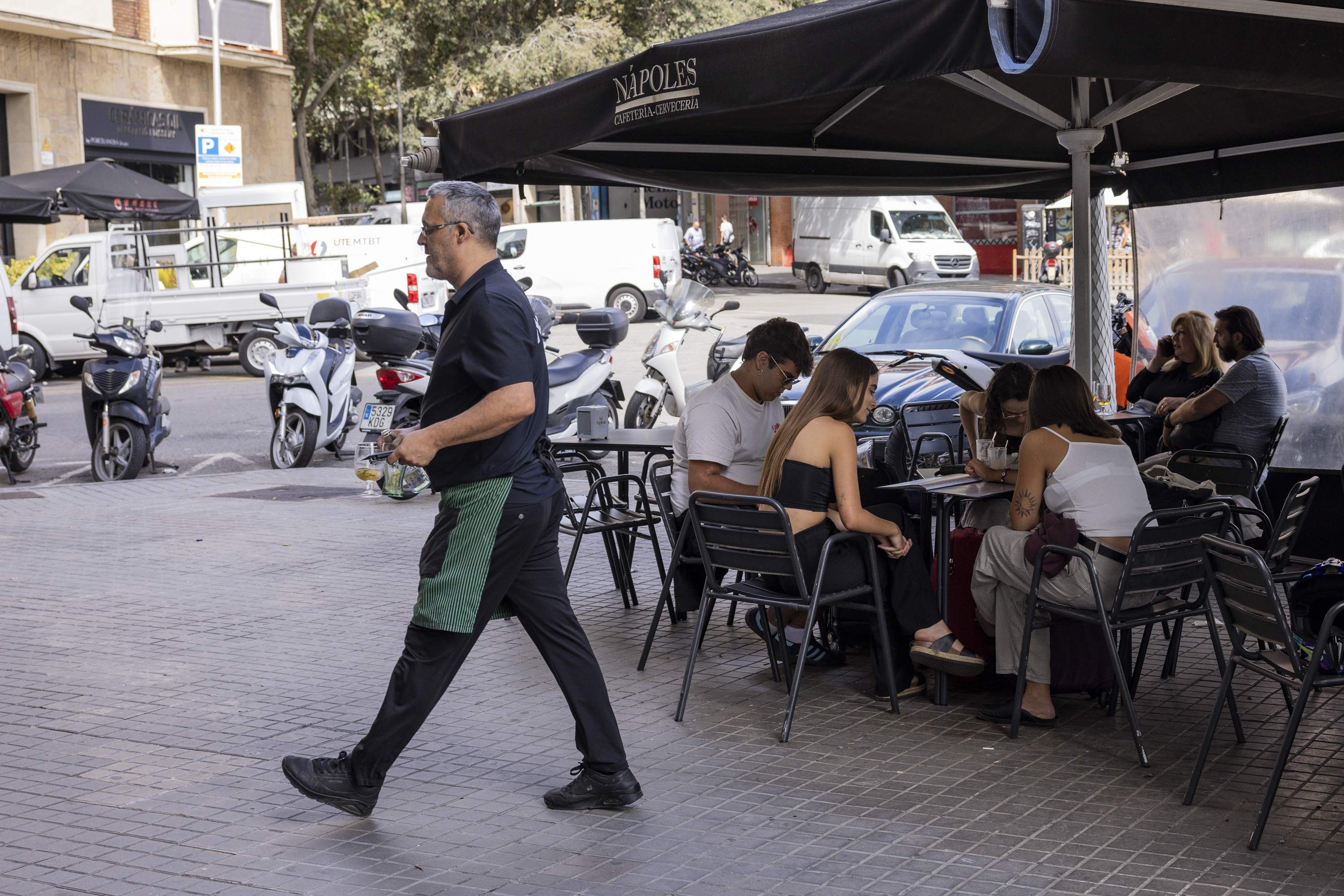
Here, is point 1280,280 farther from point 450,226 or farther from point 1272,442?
point 450,226

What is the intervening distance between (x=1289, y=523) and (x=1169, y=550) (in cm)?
85

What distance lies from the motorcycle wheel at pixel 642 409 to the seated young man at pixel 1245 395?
5.64 metres

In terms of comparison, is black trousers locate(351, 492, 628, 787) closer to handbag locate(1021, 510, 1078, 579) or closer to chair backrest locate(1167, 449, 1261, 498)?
handbag locate(1021, 510, 1078, 579)

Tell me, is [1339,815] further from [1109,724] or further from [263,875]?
[263,875]

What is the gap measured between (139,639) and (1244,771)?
483 cm

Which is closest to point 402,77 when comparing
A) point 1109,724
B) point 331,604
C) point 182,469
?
point 182,469

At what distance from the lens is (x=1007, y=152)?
830 centimetres

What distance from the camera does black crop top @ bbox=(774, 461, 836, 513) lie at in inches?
206

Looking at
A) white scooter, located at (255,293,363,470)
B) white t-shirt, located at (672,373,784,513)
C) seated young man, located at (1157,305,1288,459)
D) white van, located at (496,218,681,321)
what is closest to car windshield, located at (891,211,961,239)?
white van, located at (496,218,681,321)

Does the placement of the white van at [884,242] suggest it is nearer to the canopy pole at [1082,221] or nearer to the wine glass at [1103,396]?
the wine glass at [1103,396]

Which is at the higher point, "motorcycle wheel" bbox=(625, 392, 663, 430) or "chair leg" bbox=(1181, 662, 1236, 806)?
"motorcycle wheel" bbox=(625, 392, 663, 430)

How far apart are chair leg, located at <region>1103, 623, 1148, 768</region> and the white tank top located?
385 millimetres

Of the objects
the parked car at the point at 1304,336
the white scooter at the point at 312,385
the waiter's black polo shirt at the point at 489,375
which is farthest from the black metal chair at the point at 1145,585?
the white scooter at the point at 312,385

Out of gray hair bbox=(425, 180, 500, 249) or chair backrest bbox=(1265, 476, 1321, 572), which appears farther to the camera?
chair backrest bbox=(1265, 476, 1321, 572)
